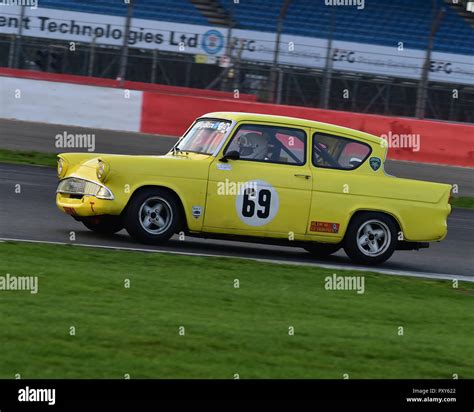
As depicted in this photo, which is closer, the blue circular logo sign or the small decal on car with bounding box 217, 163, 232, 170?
the small decal on car with bounding box 217, 163, 232, 170

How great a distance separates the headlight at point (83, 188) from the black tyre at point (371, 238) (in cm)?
266

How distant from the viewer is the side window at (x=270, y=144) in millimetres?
11062

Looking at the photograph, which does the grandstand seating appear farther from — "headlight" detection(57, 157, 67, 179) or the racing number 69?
the racing number 69

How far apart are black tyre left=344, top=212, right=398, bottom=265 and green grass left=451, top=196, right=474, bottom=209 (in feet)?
24.2

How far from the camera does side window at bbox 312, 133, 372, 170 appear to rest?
1129 centimetres

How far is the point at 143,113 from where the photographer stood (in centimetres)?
2097

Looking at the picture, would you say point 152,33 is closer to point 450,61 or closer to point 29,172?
point 450,61

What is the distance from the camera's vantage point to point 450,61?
92.3 ft

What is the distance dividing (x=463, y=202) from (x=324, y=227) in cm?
827
